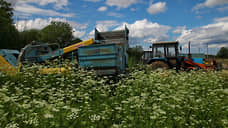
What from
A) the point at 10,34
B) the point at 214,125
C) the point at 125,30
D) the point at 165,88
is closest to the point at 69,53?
the point at 125,30

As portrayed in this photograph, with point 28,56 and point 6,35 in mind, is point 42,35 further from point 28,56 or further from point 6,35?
point 28,56

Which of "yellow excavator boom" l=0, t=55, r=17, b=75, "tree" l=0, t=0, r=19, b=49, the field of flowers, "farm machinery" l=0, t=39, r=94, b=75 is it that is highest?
"tree" l=0, t=0, r=19, b=49

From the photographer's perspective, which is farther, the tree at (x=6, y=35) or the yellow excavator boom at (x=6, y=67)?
the tree at (x=6, y=35)

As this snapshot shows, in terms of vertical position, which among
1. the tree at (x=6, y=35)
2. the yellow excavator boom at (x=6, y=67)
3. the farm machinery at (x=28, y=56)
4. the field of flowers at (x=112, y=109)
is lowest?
the field of flowers at (x=112, y=109)

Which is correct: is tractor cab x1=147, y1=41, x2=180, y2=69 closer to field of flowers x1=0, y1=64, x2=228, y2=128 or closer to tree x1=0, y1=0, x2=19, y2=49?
field of flowers x1=0, y1=64, x2=228, y2=128

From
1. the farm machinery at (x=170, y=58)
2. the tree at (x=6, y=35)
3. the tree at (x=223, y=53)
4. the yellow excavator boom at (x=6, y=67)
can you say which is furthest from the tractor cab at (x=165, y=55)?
the tree at (x=223, y=53)

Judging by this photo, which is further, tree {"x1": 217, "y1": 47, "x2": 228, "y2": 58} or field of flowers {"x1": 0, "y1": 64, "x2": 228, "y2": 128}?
tree {"x1": 217, "y1": 47, "x2": 228, "y2": 58}

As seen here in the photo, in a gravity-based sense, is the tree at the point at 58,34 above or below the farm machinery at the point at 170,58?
above

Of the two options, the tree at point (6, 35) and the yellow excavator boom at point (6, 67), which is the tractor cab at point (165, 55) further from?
the tree at point (6, 35)

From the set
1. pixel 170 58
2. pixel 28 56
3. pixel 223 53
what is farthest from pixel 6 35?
pixel 223 53

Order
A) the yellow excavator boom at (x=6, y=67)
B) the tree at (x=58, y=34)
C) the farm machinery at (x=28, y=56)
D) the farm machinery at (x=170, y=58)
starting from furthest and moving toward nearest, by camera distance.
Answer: the tree at (x=58, y=34), the farm machinery at (x=170, y=58), the farm machinery at (x=28, y=56), the yellow excavator boom at (x=6, y=67)

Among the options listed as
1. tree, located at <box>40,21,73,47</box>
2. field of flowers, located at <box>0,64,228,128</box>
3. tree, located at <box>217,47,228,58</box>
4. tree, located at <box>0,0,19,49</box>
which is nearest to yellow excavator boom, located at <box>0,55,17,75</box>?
field of flowers, located at <box>0,64,228,128</box>

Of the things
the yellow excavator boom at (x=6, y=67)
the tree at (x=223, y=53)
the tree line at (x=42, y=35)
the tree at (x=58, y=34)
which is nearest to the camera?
the yellow excavator boom at (x=6, y=67)

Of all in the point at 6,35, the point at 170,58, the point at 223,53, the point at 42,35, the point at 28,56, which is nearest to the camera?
the point at 28,56
